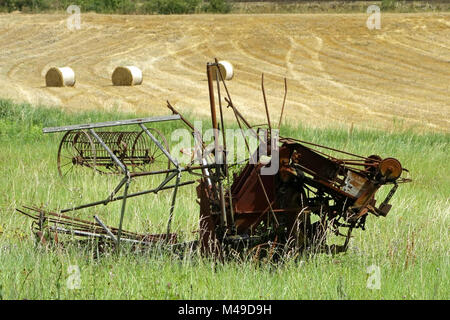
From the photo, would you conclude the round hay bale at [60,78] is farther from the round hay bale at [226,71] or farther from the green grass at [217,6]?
the green grass at [217,6]

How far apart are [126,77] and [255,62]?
248 inches

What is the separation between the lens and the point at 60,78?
2286cm

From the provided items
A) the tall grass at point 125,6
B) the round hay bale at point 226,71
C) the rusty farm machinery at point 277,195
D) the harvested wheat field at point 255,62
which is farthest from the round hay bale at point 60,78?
the rusty farm machinery at point 277,195

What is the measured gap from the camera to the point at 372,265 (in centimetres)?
528

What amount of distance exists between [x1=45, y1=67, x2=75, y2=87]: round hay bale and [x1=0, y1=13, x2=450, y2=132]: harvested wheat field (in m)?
0.33

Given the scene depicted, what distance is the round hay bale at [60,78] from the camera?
22875 millimetres

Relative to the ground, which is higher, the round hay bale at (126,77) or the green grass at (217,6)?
the green grass at (217,6)

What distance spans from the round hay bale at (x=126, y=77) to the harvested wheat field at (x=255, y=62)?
375 mm

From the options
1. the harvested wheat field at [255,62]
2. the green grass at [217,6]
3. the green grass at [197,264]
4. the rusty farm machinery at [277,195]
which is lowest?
the harvested wheat field at [255,62]

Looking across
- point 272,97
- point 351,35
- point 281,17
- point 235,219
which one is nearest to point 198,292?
point 235,219

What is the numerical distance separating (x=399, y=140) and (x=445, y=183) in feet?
11.1

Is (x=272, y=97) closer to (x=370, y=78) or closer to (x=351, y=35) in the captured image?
(x=370, y=78)

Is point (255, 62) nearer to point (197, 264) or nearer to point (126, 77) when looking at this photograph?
point (126, 77)

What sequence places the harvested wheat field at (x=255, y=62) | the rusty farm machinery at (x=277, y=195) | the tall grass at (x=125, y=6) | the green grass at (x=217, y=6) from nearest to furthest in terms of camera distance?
the rusty farm machinery at (x=277, y=195) → the harvested wheat field at (x=255, y=62) → the green grass at (x=217, y=6) → the tall grass at (x=125, y=6)
